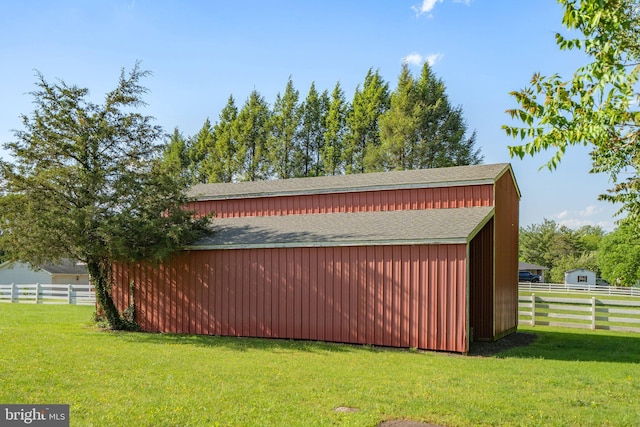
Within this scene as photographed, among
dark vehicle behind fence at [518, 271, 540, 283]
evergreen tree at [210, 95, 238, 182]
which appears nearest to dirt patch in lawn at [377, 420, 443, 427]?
evergreen tree at [210, 95, 238, 182]

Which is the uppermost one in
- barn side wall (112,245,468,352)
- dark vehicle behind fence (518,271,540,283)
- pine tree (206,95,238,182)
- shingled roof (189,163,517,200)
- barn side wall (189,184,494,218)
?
pine tree (206,95,238,182)

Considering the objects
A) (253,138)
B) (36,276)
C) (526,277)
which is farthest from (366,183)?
(526,277)

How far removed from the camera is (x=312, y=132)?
38.8 meters

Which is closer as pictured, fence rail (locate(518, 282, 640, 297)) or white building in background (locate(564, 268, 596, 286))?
fence rail (locate(518, 282, 640, 297))

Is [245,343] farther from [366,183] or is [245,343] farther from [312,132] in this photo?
[312,132]

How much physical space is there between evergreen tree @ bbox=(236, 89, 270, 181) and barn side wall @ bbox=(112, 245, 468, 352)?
22.2 meters

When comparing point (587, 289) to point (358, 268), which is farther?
point (587, 289)

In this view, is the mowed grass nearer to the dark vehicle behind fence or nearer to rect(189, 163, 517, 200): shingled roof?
rect(189, 163, 517, 200): shingled roof

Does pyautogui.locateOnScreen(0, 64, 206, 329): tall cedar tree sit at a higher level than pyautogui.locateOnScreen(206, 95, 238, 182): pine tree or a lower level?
lower

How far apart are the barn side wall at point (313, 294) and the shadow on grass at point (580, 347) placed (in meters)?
1.97

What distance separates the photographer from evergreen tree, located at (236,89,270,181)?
38.7m

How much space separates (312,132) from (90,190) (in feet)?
82.1

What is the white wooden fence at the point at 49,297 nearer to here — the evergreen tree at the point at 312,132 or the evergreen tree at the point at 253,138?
the evergreen tree at the point at 253,138

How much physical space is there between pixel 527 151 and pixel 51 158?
13898 mm
